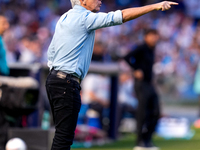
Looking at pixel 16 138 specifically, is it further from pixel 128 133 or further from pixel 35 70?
pixel 128 133

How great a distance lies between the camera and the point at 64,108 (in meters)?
4.52

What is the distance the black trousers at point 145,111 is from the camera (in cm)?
905

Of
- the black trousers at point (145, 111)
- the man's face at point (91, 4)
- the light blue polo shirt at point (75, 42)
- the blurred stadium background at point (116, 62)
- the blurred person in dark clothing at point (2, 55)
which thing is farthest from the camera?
the black trousers at point (145, 111)

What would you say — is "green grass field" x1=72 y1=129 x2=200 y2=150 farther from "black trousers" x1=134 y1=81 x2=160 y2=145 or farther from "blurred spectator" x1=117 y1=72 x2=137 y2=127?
"blurred spectator" x1=117 y1=72 x2=137 y2=127

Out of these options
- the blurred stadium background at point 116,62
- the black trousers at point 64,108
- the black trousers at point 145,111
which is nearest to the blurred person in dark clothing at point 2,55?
the blurred stadium background at point 116,62

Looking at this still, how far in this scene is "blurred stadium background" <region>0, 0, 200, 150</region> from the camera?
859 cm

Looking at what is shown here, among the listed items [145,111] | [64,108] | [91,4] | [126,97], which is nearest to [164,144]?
[145,111]

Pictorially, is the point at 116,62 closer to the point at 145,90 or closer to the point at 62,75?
the point at 145,90

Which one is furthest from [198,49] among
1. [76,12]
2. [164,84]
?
[76,12]

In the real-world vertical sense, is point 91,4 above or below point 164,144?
above

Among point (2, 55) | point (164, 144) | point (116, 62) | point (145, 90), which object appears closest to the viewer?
point (2, 55)

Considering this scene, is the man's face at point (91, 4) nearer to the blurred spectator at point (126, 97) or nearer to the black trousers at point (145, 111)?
the black trousers at point (145, 111)

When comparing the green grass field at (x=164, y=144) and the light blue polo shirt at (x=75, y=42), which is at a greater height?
the light blue polo shirt at (x=75, y=42)

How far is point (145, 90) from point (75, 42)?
473 cm
